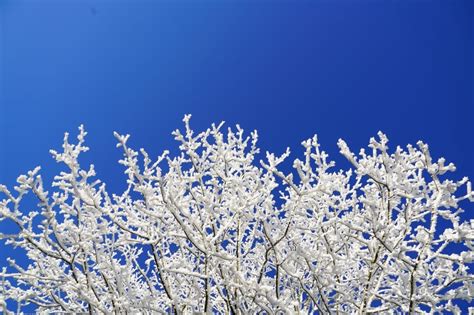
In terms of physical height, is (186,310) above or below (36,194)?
below

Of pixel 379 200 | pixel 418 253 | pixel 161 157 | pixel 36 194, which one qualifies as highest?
pixel 161 157

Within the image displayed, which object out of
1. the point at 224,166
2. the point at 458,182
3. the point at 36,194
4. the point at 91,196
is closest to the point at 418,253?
the point at 458,182

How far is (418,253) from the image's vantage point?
3.78 metres

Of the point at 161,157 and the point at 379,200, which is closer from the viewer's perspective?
the point at 379,200

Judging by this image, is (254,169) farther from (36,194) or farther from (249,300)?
(36,194)

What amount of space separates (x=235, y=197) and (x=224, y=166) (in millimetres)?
958

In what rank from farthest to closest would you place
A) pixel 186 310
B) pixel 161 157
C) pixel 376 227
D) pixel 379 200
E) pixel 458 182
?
pixel 186 310, pixel 161 157, pixel 379 200, pixel 376 227, pixel 458 182

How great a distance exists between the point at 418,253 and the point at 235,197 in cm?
193

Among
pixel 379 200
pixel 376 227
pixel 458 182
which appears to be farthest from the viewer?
pixel 379 200

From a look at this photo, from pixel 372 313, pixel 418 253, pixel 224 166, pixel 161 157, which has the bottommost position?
pixel 372 313

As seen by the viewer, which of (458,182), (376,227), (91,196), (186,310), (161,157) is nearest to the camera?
(458,182)

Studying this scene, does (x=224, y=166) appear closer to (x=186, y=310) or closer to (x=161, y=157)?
(x=161, y=157)

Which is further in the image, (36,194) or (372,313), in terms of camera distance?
(372,313)

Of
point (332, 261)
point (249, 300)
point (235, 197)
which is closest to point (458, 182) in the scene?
point (332, 261)
